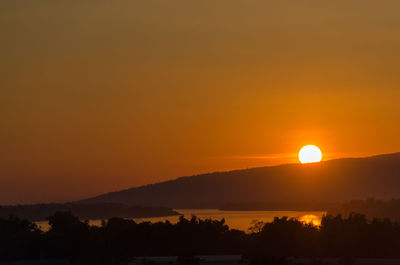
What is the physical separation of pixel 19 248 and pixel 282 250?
14.4 metres

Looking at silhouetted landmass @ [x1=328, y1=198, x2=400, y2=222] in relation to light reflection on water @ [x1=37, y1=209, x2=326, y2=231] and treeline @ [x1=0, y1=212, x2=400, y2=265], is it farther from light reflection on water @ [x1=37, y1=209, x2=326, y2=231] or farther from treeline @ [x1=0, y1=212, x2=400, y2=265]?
treeline @ [x1=0, y1=212, x2=400, y2=265]

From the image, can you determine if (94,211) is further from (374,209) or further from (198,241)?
(198,241)

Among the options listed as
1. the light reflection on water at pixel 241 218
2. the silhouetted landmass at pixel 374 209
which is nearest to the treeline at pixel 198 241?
the light reflection on water at pixel 241 218

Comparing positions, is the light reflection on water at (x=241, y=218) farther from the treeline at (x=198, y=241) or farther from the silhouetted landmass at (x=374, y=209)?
the treeline at (x=198, y=241)

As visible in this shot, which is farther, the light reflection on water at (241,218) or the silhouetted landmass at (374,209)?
the silhouetted landmass at (374,209)

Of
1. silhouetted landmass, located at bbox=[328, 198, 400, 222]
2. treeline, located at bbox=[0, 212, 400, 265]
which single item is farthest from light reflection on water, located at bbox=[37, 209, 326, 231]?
treeline, located at bbox=[0, 212, 400, 265]

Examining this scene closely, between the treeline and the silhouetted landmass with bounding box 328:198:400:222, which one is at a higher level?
the silhouetted landmass with bounding box 328:198:400:222

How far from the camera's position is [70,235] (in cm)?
5081

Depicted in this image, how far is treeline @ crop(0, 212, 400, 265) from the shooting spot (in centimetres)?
4700

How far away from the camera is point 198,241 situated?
50906 millimetres

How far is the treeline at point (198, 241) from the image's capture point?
154 ft

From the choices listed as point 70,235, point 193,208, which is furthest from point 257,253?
point 193,208

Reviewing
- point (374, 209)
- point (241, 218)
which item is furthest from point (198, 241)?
point (241, 218)

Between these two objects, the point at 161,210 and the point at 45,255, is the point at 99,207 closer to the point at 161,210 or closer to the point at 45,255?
the point at 161,210
